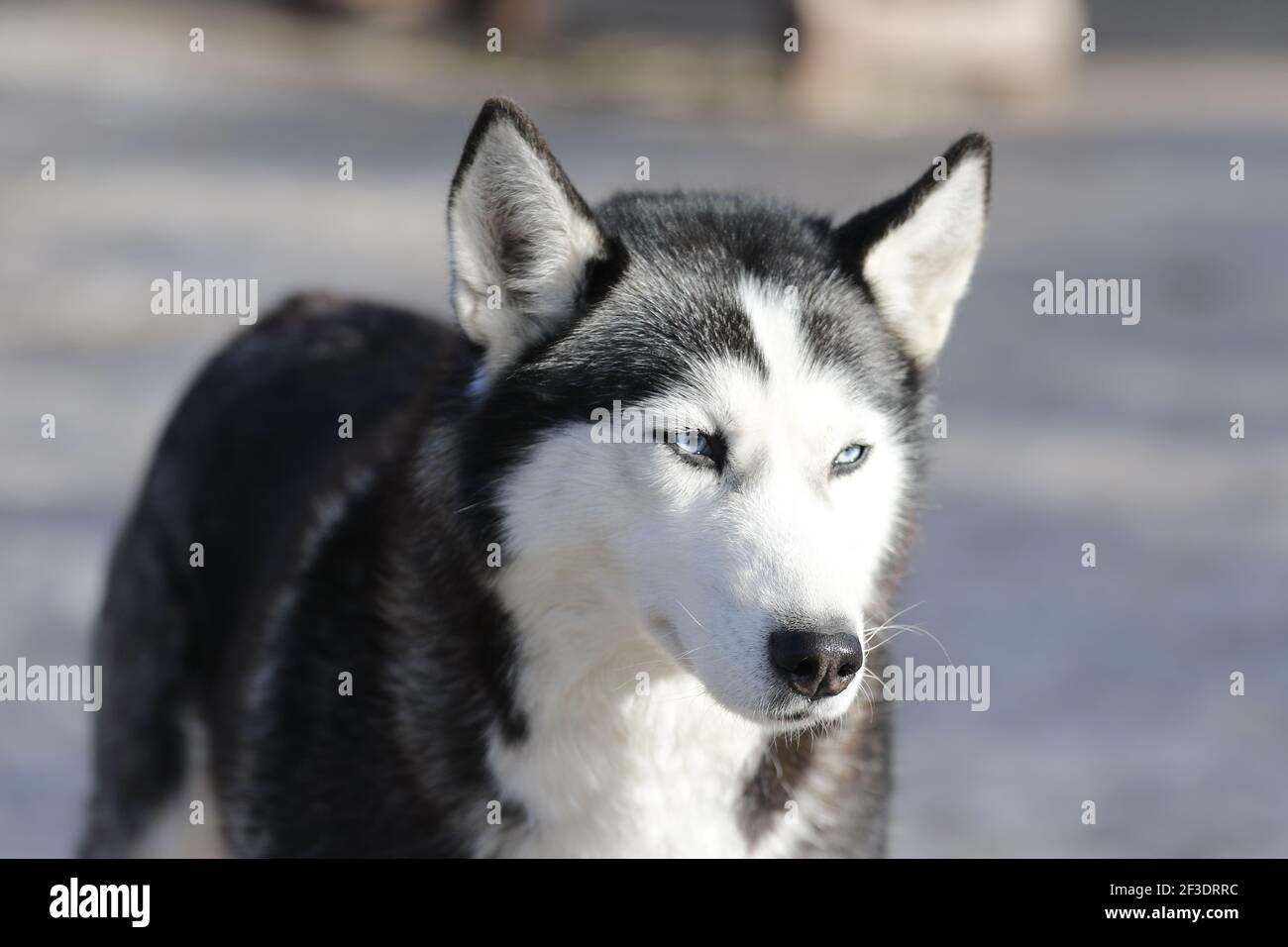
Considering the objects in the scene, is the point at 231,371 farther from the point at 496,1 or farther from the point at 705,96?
the point at 496,1

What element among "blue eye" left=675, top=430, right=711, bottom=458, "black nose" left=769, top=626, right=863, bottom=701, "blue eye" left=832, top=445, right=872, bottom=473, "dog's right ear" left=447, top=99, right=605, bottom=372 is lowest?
"black nose" left=769, top=626, right=863, bottom=701

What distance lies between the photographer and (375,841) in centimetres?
313

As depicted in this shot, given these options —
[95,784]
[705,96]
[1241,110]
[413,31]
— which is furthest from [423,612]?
[413,31]

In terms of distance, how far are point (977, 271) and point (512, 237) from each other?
729 cm

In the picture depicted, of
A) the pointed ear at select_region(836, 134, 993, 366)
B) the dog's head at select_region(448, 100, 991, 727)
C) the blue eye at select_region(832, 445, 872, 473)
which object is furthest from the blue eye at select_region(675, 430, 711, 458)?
the pointed ear at select_region(836, 134, 993, 366)

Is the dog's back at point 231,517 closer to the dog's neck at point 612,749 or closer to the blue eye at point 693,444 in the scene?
the dog's neck at point 612,749

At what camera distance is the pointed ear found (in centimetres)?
304

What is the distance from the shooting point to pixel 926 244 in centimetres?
314

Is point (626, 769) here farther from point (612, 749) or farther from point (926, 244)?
point (926, 244)

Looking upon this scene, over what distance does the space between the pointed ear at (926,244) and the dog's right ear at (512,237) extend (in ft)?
1.66

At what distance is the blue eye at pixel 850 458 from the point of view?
2.85m

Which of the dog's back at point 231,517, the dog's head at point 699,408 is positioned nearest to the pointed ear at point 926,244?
the dog's head at point 699,408

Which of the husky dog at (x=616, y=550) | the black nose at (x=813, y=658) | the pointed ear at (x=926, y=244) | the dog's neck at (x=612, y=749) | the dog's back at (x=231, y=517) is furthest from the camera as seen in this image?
the dog's back at (x=231, y=517)

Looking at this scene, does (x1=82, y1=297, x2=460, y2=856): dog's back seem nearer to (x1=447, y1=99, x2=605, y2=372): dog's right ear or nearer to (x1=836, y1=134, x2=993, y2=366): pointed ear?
(x1=447, y1=99, x2=605, y2=372): dog's right ear
